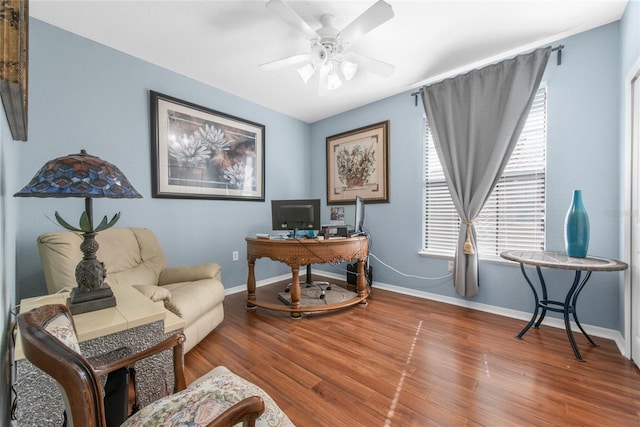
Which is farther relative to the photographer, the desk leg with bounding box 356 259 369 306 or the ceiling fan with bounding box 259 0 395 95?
the desk leg with bounding box 356 259 369 306

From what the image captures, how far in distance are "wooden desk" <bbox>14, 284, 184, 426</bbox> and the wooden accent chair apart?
18 centimetres

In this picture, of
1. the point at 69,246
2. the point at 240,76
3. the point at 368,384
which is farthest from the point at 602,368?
the point at 240,76

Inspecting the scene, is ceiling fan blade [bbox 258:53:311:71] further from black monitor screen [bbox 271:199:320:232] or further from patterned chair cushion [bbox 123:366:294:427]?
patterned chair cushion [bbox 123:366:294:427]

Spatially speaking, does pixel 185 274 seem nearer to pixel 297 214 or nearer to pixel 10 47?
pixel 297 214

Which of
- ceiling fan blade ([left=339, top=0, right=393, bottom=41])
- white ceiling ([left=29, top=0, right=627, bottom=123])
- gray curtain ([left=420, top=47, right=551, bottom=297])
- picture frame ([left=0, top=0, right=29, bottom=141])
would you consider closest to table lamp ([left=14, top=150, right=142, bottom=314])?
picture frame ([left=0, top=0, right=29, bottom=141])

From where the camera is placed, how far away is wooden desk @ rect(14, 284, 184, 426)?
844mm

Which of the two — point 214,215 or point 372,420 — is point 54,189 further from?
point 214,215

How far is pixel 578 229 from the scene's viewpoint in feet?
6.32

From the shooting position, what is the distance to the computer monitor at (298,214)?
8.87ft

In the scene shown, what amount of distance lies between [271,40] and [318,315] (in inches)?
101

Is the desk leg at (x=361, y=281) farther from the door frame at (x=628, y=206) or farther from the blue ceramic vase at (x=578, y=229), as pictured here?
the door frame at (x=628, y=206)

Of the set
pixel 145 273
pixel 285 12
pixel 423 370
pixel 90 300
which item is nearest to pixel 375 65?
pixel 285 12

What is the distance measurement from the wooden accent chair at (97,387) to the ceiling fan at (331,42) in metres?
1.87

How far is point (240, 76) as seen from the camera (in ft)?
9.35
